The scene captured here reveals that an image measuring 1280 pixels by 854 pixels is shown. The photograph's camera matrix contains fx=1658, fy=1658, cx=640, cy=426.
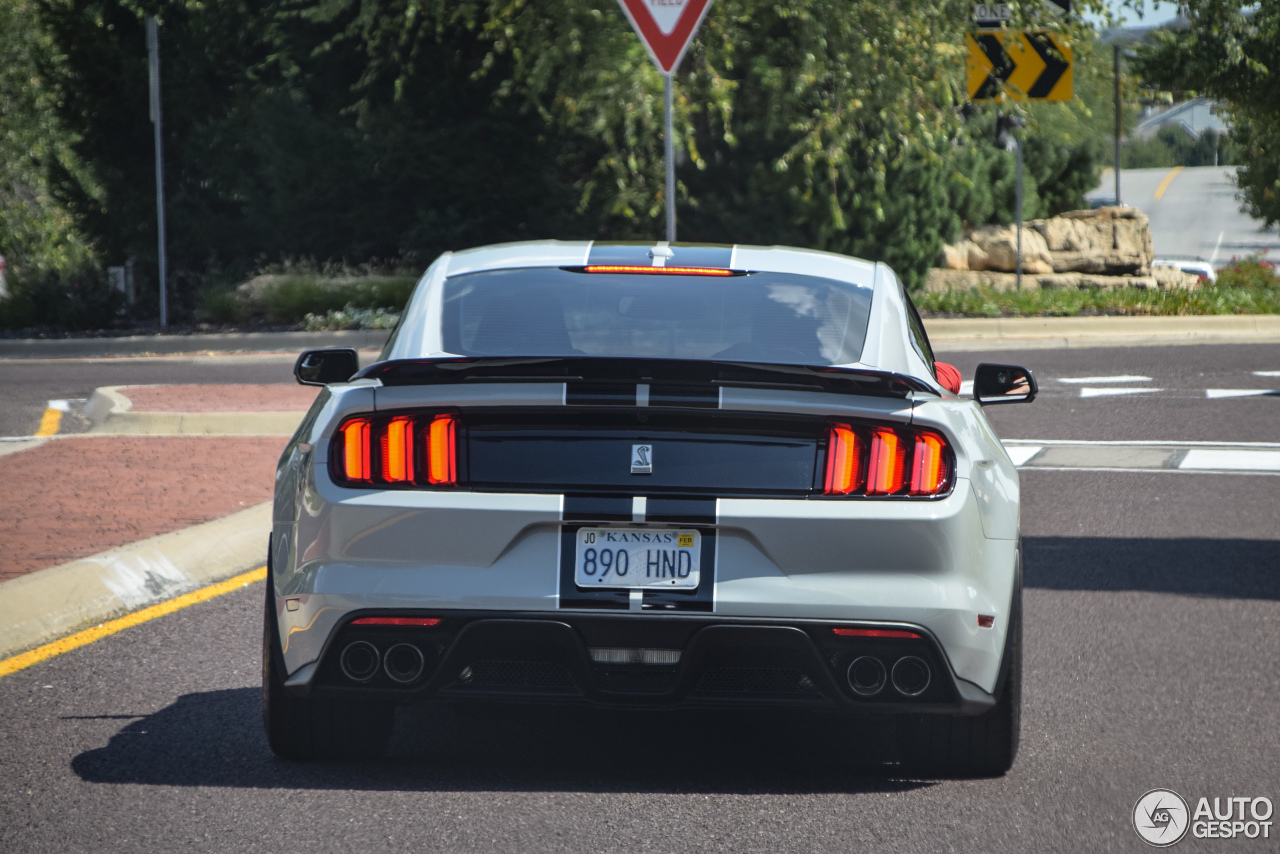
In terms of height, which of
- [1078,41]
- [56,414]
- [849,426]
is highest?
[1078,41]

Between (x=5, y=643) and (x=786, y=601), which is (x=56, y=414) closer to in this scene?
(x=5, y=643)

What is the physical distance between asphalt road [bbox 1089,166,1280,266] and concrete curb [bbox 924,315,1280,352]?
25345 mm

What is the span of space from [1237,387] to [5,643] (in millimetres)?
11921

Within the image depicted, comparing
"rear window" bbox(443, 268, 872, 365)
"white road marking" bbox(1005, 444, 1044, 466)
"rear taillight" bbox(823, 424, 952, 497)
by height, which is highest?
"rear window" bbox(443, 268, 872, 365)

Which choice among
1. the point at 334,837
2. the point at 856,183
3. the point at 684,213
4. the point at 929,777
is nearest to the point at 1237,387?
the point at 856,183

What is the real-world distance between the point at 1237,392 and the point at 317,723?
11877mm

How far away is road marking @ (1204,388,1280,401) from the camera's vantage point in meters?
14.4

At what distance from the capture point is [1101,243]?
26859 mm

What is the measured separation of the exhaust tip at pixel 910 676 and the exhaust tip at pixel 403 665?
120 centimetres

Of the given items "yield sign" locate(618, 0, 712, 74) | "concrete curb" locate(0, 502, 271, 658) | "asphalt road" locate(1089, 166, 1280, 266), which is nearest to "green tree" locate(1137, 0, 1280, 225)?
"yield sign" locate(618, 0, 712, 74)

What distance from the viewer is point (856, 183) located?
22484 millimetres

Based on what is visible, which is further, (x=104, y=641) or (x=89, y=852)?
(x=104, y=641)

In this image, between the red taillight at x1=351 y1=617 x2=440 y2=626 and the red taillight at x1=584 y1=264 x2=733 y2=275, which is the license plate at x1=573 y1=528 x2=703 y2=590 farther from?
the red taillight at x1=584 y1=264 x2=733 y2=275

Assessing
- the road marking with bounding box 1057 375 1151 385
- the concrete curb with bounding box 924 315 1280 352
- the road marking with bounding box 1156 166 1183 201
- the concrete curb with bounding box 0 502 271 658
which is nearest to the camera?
the concrete curb with bounding box 0 502 271 658
